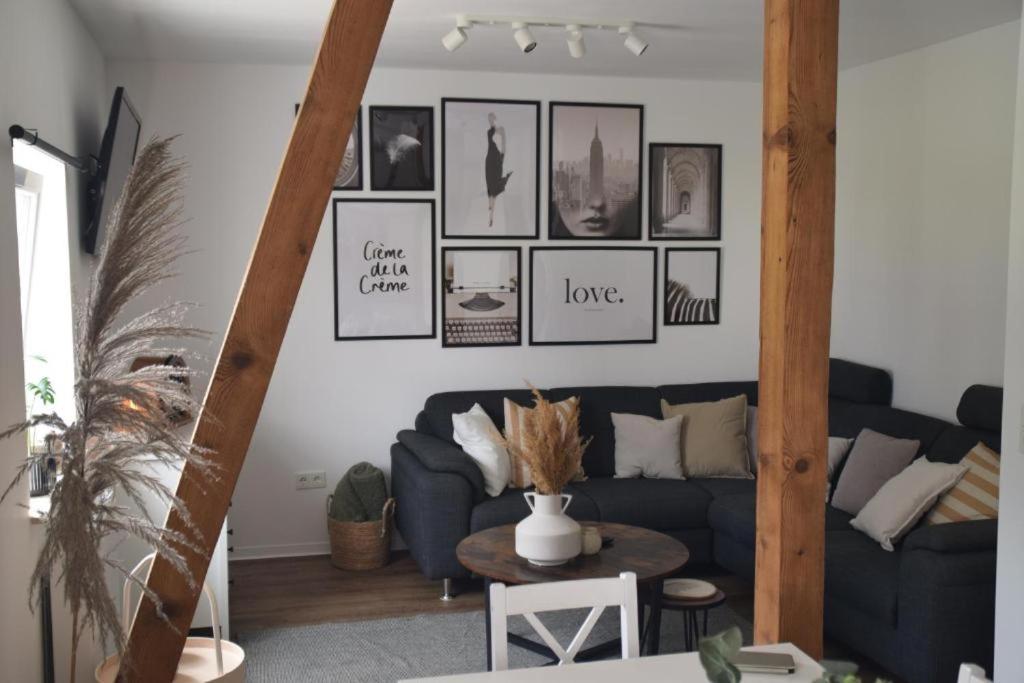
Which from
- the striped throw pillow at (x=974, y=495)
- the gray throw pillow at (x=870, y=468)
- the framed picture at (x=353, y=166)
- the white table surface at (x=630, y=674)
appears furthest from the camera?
the framed picture at (x=353, y=166)

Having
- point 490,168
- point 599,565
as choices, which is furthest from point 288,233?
point 490,168

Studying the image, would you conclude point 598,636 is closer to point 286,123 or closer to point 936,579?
point 936,579

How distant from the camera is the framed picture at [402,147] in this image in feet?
18.2

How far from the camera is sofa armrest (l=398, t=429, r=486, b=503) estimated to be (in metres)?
4.89

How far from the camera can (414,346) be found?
5699 millimetres

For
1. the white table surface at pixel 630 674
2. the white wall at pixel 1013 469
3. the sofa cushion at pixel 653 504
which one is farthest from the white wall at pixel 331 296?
the white table surface at pixel 630 674

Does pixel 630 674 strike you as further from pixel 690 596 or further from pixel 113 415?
pixel 690 596

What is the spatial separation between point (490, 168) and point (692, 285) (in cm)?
136

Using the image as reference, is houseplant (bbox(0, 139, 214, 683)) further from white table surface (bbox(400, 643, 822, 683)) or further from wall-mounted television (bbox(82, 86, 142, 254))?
wall-mounted television (bbox(82, 86, 142, 254))

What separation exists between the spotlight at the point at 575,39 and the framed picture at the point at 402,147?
1159 millimetres

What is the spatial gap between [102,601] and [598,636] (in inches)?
105

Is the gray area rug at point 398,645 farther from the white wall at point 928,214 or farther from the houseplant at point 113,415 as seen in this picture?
the houseplant at point 113,415

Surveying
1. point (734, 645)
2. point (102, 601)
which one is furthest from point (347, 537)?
point (734, 645)

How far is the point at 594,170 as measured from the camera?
582 cm
